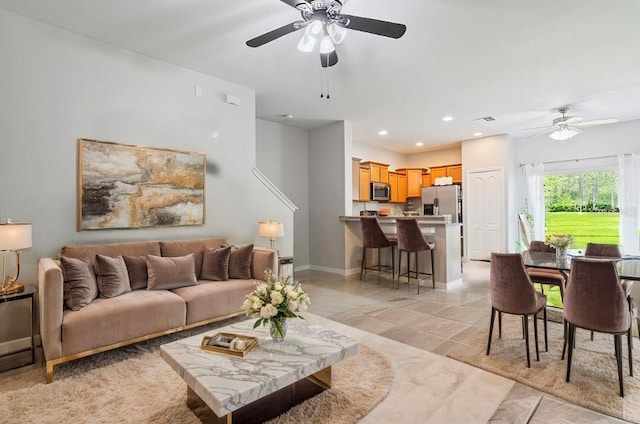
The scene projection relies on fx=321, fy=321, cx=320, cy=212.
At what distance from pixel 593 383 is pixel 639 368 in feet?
1.85

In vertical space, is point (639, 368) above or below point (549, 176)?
below

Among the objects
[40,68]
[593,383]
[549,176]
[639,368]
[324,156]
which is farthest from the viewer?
[549,176]

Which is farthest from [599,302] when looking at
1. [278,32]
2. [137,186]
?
[137,186]

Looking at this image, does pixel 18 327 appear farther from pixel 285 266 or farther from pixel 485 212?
pixel 485 212

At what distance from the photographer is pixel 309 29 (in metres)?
2.54

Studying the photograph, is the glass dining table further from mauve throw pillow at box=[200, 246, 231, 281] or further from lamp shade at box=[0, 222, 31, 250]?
lamp shade at box=[0, 222, 31, 250]

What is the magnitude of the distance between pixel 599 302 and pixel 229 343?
2508 millimetres

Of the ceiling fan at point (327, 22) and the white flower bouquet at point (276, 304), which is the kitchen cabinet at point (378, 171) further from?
the white flower bouquet at point (276, 304)

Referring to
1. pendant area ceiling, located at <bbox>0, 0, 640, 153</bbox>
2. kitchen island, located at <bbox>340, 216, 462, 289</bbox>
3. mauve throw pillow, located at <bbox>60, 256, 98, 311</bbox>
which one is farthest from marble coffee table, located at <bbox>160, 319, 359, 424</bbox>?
kitchen island, located at <bbox>340, 216, 462, 289</bbox>

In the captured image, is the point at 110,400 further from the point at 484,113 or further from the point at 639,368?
the point at 484,113

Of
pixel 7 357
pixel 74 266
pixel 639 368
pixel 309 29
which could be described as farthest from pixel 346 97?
pixel 7 357

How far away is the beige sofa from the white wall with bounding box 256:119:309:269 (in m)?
2.71

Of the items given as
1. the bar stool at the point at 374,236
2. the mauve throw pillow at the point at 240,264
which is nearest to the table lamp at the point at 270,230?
the mauve throw pillow at the point at 240,264

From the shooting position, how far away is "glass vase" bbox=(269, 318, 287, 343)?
6.82 feet
